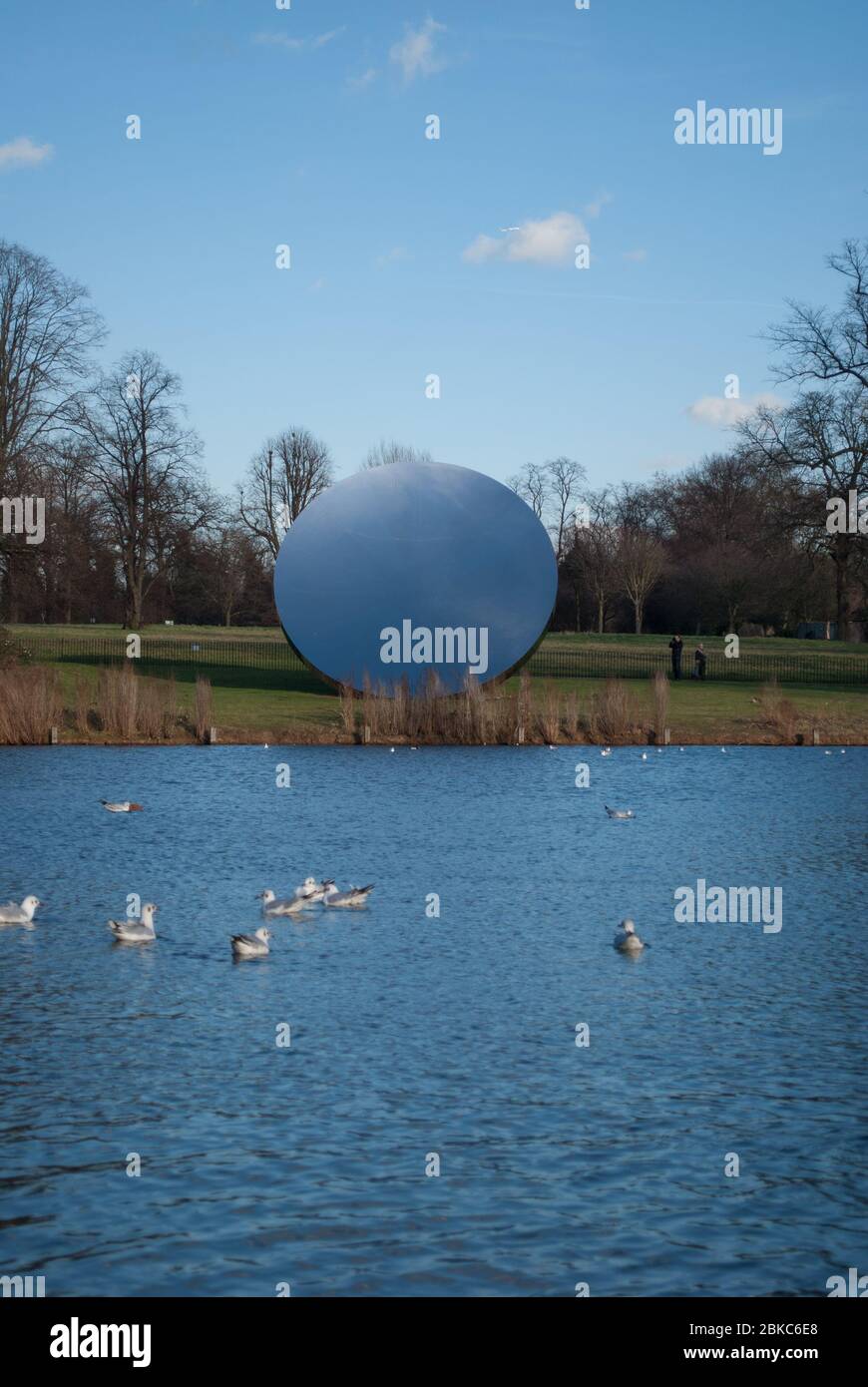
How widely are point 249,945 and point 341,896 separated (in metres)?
2.50

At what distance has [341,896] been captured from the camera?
16.9m

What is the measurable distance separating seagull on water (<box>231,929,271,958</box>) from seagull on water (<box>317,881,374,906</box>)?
2.17 m

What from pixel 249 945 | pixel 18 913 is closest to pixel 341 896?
pixel 249 945

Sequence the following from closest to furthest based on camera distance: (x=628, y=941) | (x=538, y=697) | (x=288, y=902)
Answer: (x=628, y=941) < (x=288, y=902) < (x=538, y=697)

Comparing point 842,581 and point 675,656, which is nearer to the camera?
point 675,656

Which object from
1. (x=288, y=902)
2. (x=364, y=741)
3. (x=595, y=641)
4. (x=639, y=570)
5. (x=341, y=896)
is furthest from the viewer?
(x=639, y=570)

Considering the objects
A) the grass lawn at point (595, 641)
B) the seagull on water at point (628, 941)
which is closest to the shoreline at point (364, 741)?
the seagull on water at point (628, 941)

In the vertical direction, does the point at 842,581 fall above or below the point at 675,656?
above

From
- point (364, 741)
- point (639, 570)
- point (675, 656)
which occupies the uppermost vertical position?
point (639, 570)

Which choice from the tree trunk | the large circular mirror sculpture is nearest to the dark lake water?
the large circular mirror sculpture

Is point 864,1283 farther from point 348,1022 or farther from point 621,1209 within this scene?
point 348,1022

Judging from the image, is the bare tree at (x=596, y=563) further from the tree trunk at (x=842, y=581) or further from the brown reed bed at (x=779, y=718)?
the brown reed bed at (x=779, y=718)

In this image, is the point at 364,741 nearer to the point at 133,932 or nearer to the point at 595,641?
the point at 133,932
